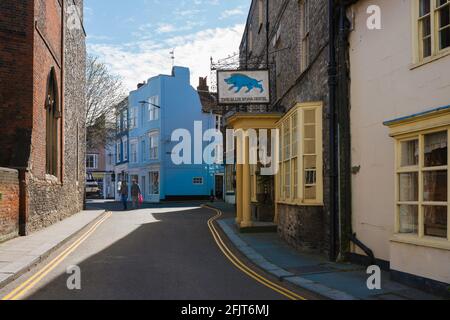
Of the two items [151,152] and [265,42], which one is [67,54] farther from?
[151,152]

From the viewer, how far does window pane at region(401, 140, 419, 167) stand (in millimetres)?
8312

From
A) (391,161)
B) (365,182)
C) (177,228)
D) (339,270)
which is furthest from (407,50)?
(177,228)

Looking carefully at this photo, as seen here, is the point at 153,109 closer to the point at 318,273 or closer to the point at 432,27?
the point at 318,273

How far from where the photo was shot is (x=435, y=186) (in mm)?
7824

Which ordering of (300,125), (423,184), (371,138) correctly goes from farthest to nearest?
1. (300,125)
2. (371,138)
3. (423,184)

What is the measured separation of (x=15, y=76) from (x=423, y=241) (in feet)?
41.2

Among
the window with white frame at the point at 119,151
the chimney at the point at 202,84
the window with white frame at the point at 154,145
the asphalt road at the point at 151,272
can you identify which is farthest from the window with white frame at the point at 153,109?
the asphalt road at the point at 151,272

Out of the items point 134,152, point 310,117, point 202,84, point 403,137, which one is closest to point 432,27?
point 403,137

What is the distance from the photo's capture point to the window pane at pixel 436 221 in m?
7.66

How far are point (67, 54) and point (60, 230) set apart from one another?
30.3 feet

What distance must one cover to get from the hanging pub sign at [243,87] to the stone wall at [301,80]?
644 mm

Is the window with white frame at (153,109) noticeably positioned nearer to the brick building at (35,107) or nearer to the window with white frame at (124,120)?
the window with white frame at (124,120)

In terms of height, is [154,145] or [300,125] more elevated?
[154,145]

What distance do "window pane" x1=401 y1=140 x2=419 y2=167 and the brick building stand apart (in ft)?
32.6
